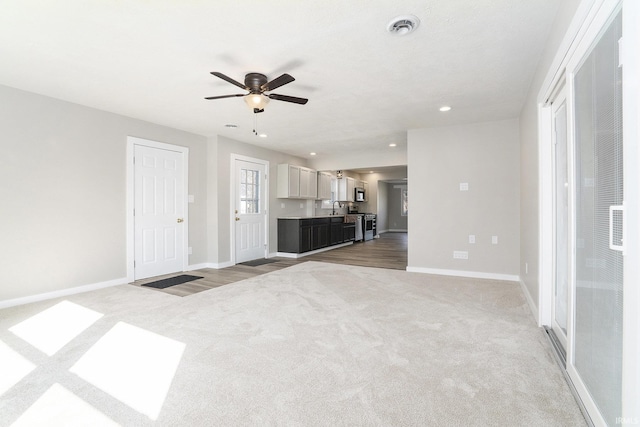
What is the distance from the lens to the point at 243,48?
253cm

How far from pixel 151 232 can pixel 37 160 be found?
64.5 inches

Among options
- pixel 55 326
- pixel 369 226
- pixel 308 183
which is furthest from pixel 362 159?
pixel 55 326

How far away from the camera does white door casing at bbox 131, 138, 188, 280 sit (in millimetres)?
4535

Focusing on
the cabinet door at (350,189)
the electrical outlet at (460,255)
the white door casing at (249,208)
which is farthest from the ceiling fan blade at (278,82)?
the cabinet door at (350,189)

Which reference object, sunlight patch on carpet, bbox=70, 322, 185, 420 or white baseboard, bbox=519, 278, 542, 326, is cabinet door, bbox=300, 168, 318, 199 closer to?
white baseboard, bbox=519, 278, 542, 326

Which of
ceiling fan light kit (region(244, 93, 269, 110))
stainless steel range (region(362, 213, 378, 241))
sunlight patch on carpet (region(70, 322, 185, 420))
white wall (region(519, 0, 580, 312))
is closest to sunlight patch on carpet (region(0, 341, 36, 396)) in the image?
sunlight patch on carpet (region(70, 322, 185, 420))

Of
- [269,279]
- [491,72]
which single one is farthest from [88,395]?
[491,72]

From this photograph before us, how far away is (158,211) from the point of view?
4.79 metres

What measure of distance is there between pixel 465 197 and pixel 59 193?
555cm

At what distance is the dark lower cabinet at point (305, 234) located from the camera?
6875 millimetres

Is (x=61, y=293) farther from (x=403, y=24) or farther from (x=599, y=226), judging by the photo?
(x=599, y=226)

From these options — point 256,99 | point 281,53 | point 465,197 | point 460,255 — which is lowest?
point 460,255

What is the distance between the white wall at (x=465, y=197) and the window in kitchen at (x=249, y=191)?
10.5ft

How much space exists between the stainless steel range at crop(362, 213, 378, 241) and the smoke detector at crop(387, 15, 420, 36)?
26.2 ft
